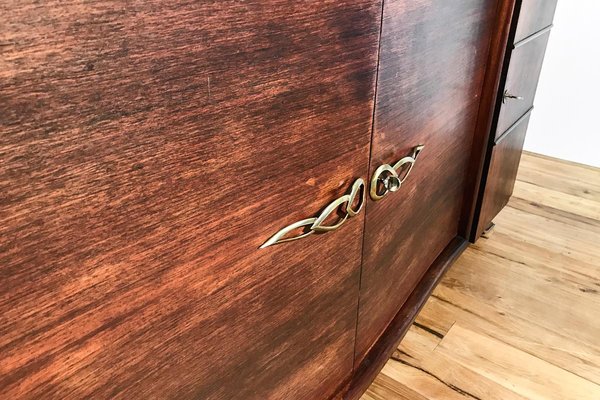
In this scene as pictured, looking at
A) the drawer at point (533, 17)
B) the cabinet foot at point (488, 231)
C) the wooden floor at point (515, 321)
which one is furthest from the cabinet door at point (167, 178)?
the cabinet foot at point (488, 231)

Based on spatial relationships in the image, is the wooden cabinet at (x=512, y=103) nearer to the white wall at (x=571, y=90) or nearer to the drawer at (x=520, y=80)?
the drawer at (x=520, y=80)

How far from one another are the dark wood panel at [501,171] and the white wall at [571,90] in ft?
1.85

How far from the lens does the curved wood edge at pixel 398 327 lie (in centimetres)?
91

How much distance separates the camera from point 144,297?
422 mm

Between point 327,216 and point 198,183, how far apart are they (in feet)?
0.69

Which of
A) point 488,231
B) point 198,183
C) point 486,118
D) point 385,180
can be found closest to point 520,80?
point 486,118

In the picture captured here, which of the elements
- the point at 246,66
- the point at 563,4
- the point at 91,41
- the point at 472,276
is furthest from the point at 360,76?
the point at 563,4

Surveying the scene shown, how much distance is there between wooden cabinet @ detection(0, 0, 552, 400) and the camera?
1.04ft

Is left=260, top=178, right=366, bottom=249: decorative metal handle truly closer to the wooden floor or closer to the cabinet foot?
the wooden floor

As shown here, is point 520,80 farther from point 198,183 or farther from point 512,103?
point 198,183

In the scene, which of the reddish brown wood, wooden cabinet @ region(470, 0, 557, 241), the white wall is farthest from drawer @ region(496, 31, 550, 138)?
the white wall

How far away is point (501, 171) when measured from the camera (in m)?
1.38

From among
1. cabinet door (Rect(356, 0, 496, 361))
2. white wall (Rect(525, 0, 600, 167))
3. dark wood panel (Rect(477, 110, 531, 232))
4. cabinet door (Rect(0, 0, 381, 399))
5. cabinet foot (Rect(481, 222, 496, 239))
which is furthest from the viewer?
white wall (Rect(525, 0, 600, 167))

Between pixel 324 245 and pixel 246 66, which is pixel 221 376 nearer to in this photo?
pixel 324 245
